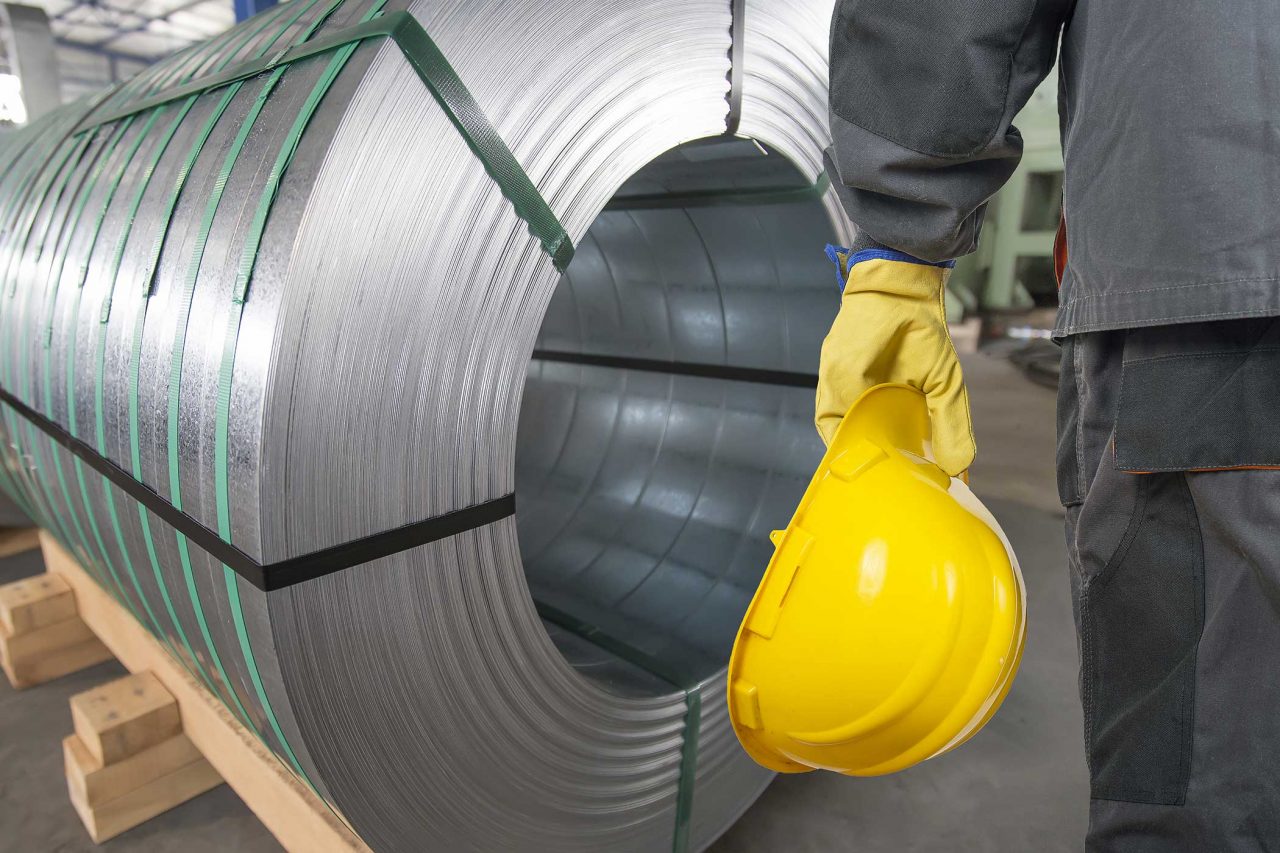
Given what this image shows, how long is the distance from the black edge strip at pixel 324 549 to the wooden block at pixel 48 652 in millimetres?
1495

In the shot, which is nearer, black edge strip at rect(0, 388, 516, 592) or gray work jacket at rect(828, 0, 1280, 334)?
gray work jacket at rect(828, 0, 1280, 334)

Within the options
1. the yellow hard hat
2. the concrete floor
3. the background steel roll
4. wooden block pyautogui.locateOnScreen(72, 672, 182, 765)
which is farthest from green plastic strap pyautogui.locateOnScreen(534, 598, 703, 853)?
wooden block pyautogui.locateOnScreen(72, 672, 182, 765)

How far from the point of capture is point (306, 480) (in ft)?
3.08

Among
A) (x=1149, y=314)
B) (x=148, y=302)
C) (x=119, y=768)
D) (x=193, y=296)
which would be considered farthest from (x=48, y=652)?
(x=1149, y=314)

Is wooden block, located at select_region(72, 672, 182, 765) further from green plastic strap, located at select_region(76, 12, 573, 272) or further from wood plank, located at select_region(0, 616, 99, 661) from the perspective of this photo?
green plastic strap, located at select_region(76, 12, 573, 272)

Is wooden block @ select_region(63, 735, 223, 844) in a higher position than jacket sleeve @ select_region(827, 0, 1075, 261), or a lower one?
lower

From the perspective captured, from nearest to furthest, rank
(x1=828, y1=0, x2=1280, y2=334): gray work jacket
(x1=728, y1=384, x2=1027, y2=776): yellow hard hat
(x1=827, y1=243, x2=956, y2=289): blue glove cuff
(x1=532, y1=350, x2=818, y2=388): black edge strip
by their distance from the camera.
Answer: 1. (x1=828, y1=0, x2=1280, y2=334): gray work jacket
2. (x1=728, y1=384, x2=1027, y2=776): yellow hard hat
3. (x1=827, y1=243, x2=956, y2=289): blue glove cuff
4. (x1=532, y1=350, x2=818, y2=388): black edge strip

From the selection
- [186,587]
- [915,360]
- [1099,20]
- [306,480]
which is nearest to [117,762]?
[186,587]

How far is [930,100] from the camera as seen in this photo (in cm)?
94

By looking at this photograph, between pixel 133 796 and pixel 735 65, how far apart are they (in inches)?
75.6

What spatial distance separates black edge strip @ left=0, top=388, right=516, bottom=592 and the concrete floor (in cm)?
100

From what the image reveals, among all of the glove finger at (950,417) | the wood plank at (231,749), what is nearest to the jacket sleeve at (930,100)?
the glove finger at (950,417)

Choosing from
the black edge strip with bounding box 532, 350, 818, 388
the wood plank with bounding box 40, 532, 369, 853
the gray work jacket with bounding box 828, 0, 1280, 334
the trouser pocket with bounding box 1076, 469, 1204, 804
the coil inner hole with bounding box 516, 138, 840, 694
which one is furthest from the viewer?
the black edge strip with bounding box 532, 350, 818, 388

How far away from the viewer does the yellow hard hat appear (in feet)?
3.38
